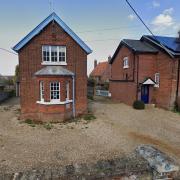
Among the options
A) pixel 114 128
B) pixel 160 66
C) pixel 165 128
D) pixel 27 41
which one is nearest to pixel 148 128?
pixel 165 128

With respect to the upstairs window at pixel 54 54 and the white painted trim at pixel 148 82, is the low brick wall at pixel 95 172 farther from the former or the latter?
the white painted trim at pixel 148 82

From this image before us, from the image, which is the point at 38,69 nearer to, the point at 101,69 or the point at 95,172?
the point at 95,172

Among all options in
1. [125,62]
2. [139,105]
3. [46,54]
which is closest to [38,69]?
[46,54]

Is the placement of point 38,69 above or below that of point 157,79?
above

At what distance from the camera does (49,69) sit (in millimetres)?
13289

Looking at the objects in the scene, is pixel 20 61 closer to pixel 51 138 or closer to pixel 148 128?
pixel 51 138

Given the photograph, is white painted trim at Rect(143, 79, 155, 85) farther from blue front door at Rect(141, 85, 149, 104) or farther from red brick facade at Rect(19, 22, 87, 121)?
red brick facade at Rect(19, 22, 87, 121)

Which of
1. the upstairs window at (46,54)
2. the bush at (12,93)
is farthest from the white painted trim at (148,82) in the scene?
the bush at (12,93)

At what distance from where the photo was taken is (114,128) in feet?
39.4

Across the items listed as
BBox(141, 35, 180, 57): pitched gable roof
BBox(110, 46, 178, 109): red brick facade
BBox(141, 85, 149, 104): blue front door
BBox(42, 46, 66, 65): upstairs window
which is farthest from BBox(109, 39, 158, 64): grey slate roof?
BBox(42, 46, 66, 65): upstairs window

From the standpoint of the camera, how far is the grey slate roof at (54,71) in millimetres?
12883

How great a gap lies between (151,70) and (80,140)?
13.9 m

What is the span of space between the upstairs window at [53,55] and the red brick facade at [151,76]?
30.6 feet

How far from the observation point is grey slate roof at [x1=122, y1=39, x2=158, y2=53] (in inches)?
759
